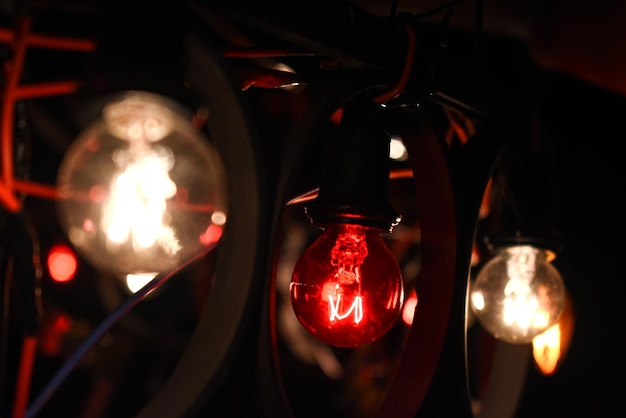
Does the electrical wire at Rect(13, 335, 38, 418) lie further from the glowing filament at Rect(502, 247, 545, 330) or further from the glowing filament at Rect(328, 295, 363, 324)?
the glowing filament at Rect(502, 247, 545, 330)

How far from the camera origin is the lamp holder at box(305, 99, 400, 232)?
73cm

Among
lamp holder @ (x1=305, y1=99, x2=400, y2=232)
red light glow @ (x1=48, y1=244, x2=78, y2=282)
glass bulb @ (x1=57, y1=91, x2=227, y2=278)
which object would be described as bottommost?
lamp holder @ (x1=305, y1=99, x2=400, y2=232)

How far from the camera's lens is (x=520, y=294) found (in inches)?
41.7

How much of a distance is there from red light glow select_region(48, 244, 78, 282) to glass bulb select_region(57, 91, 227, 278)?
1.30 metres

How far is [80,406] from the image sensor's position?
2.56 meters

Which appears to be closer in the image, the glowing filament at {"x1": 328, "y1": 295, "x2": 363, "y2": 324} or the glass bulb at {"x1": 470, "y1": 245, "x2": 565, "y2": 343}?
the glowing filament at {"x1": 328, "y1": 295, "x2": 363, "y2": 324}

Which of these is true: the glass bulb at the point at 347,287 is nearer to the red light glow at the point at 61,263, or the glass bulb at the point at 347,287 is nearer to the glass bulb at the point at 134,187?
the glass bulb at the point at 134,187

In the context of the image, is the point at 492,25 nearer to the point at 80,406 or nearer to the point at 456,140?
the point at 456,140

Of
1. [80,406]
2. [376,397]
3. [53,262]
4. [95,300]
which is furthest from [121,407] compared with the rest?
[376,397]

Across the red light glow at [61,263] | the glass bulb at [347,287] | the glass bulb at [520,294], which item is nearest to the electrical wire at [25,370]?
the glass bulb at [347,287]

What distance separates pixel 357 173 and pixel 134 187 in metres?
0.52

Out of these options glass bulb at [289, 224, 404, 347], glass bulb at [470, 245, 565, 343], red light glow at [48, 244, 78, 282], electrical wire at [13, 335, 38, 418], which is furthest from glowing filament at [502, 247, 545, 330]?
red light glow at [48, 244, 78, 282]

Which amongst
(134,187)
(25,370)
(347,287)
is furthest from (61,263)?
(347,287)

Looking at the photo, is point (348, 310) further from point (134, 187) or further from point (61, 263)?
point (61, 263)
